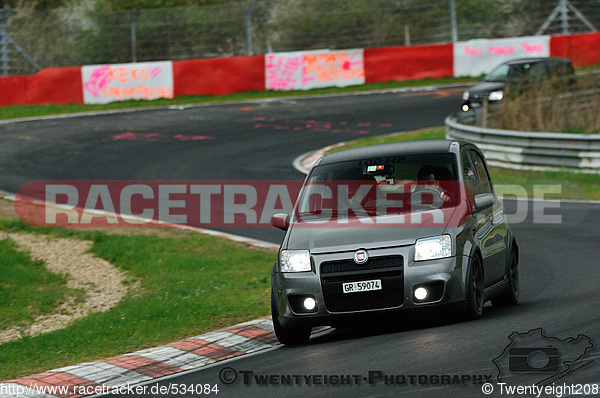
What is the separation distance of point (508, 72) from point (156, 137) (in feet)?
33.7

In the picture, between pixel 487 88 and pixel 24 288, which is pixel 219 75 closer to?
pixel 487 88

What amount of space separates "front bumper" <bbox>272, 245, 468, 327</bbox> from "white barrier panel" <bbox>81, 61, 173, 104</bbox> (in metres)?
26.7

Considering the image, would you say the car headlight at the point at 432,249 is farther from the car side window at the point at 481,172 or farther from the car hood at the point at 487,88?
the car hood at the point at 487,88

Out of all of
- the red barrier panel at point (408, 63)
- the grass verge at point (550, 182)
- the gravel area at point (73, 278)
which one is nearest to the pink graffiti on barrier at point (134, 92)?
the red barrier panel at point (408, 63)

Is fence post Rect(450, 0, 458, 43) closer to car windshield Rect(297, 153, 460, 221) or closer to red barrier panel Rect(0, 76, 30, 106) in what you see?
red barrier panel Rect(0, 76, 30, 106)

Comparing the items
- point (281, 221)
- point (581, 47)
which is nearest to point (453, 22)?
point (581, 47)

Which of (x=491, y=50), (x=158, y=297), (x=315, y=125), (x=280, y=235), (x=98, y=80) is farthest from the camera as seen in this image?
(x=491, y=50)

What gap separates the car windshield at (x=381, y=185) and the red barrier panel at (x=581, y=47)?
28004 mm

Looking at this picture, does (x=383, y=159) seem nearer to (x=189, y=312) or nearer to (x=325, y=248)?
(x=325, y=248)

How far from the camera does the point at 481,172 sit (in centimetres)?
1043

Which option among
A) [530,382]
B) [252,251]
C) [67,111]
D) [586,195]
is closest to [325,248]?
[530,382]

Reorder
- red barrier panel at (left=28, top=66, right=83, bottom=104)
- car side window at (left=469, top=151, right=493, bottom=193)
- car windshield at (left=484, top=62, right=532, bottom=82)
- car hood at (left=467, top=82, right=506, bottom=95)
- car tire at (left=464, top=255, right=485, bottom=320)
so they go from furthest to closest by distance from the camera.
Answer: red barrier panel at (left=28, top=66, right=83, bottom=104) < car windshield at (left=484, top=62, right=532, bottom=82) < car hood at (left=467, top=82, right=506, bottom=95) < car side window at (left=469, top=151, right=493, bottom=193) < car tire at (left=464, top=255, right=485, bottom=320)

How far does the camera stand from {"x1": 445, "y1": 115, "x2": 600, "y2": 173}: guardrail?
63.4 feet

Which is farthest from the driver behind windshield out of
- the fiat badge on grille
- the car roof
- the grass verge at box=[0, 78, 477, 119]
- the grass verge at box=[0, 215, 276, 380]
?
the grass verge at box=[0, 78, 477, 119]
